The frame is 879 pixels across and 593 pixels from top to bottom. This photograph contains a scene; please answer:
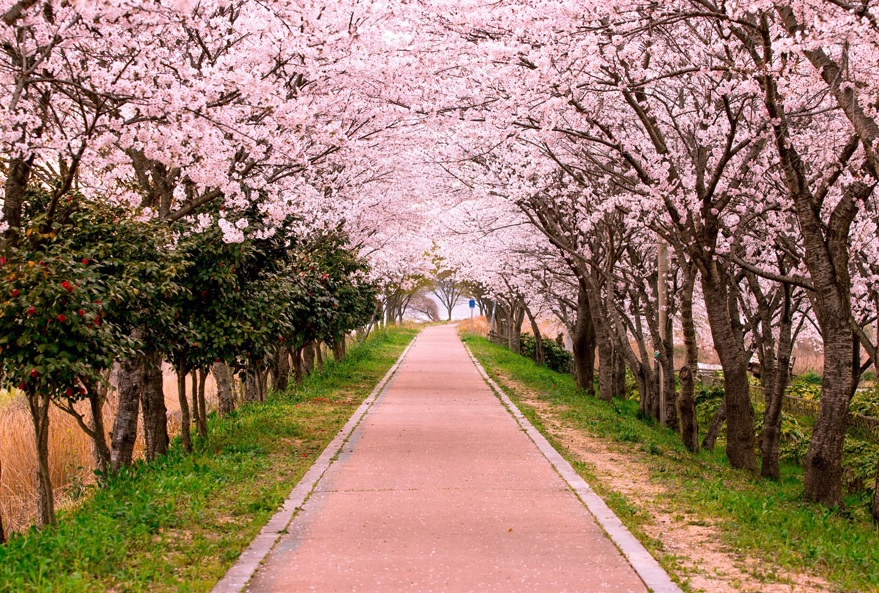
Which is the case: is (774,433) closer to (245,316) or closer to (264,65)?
(245,316)

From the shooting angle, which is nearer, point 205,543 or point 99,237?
point 205,543

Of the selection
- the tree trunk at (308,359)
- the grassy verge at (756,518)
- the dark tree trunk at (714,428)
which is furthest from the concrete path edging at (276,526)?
the tree trunk at (308,359)

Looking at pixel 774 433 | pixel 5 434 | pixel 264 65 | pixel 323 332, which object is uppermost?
pixel 264 65

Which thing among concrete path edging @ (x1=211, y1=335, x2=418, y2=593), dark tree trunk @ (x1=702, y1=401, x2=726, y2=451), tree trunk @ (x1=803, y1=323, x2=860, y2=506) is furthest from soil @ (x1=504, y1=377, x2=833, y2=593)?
dark tree trunk @ (x1=702, y1=401, x2=726, y2=451)

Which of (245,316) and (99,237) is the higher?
(99,237)

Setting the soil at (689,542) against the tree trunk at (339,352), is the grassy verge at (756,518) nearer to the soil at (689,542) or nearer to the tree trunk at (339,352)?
the soil at (689,542)

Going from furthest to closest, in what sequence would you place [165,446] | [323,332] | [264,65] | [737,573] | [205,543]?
[323,332], [165,446], [264,65], [205,543], [737,573]

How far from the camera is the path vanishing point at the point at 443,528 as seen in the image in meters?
5.78

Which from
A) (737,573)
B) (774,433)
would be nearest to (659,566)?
(737,573)

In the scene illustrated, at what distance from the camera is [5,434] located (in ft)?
44.1

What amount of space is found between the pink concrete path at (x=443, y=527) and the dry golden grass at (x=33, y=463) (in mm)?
4089

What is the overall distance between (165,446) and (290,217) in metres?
3.61

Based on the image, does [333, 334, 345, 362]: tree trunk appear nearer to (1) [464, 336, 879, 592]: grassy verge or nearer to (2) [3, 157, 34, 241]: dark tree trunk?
(1) [464, 336, 879, 592]: grassy verge

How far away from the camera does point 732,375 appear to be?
1234cm
